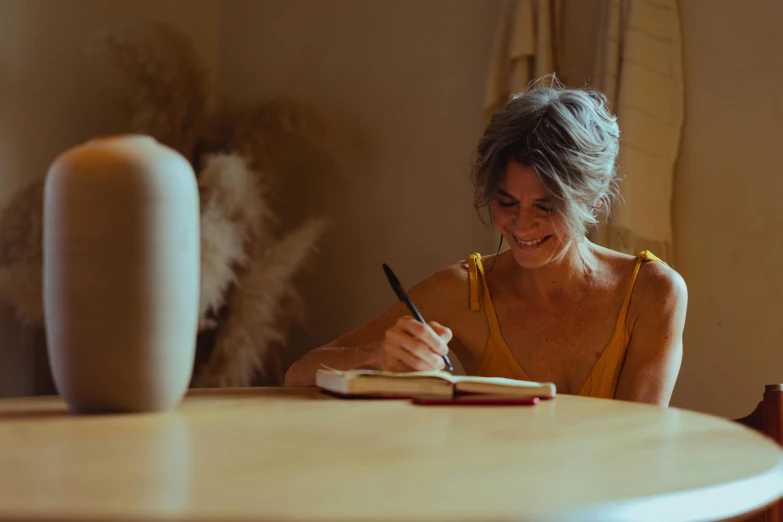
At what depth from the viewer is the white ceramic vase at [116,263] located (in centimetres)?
76

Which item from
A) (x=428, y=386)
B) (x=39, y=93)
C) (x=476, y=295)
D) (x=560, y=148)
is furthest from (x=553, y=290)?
(x=39, y=93)

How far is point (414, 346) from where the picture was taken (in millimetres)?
1150

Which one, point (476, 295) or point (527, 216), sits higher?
point (527, 216)

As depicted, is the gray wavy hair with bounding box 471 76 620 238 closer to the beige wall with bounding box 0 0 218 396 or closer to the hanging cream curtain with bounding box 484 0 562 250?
the hanging cream curtain with bounding box 484 0 562 250

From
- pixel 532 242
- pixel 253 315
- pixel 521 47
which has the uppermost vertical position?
pixel 521 47

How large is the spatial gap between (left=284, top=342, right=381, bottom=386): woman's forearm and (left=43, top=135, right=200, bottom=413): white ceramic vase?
606 millimetres

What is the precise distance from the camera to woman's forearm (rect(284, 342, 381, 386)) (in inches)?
54.9

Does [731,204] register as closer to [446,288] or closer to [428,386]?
[446,288]

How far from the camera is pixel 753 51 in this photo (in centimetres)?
188

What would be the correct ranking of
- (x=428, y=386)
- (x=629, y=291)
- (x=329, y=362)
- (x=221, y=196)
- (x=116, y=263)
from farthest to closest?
(x=221, y=196)
(x=629, y=291)
(x=329, y=362)
(x=428, y=386)
(x=116, y=263)

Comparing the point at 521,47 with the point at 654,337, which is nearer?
the point at 654,337

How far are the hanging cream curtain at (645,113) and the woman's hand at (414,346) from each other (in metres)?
0.89

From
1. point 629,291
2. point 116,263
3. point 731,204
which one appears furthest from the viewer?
point 731,204

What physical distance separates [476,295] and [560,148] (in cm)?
33
